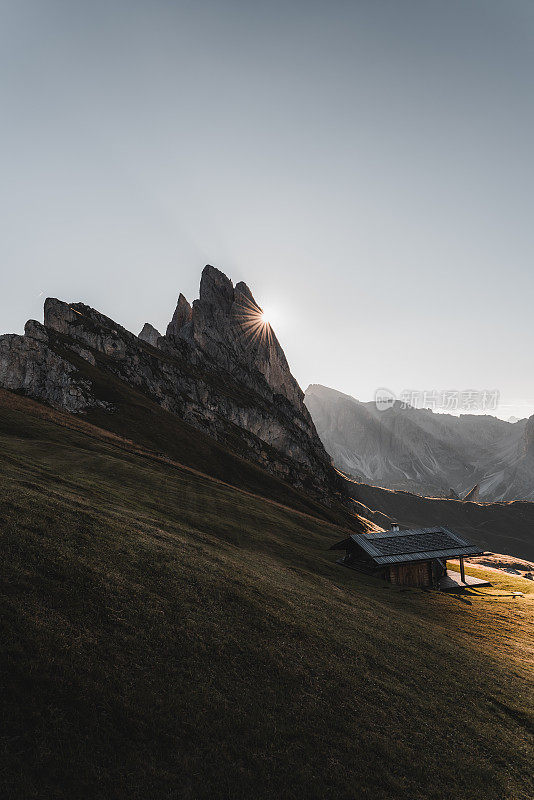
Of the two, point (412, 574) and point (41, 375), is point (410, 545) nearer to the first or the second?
point (412, 574)

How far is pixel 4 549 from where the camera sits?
12609mm

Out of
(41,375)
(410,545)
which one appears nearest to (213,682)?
(410,545)

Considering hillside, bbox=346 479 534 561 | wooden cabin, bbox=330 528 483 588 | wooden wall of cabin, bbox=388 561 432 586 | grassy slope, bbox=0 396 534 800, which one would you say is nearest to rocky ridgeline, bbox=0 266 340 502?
hillside, bbox=346 479 534 561

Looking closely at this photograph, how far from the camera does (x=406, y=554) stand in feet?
126

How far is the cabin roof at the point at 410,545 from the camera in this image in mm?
37812

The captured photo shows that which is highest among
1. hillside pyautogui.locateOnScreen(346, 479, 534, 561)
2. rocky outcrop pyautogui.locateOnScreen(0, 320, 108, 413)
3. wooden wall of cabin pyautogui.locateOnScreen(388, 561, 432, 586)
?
rocky outcrop pyautogui.locateOnScreen(0, 320, 108, 413)

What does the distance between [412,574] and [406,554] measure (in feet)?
7.44

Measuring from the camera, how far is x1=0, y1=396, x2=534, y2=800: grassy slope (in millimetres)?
7340

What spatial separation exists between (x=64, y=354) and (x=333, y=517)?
86713mm

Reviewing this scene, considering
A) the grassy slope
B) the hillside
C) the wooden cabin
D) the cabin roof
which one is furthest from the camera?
the hillside

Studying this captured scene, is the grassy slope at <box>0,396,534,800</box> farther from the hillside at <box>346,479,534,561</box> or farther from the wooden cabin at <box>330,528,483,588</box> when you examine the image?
the hillside at <box>346,479,534,561</box>

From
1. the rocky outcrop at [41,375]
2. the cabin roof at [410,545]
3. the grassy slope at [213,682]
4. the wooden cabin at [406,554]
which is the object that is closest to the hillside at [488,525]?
the cabin roof at [410,545]

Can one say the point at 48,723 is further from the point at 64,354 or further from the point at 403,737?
the point at 64,354

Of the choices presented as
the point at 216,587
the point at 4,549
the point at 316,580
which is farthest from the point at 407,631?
the point at 4,549
